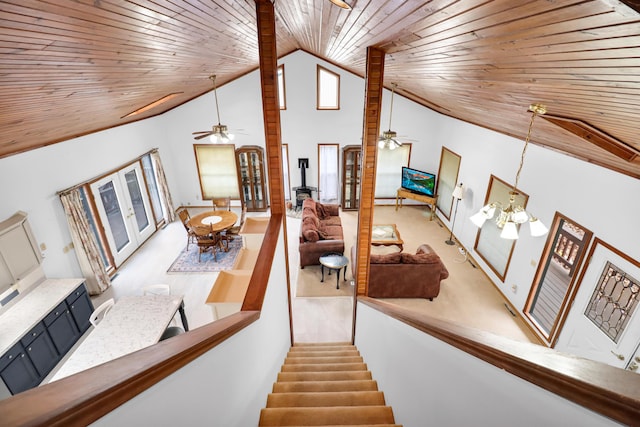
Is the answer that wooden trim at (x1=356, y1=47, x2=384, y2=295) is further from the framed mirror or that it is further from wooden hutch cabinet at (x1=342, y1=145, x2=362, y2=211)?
wooden hutch cabinet at (x1=342, y1=145, x2=362, y2=211)

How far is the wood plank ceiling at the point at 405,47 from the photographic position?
117 cm

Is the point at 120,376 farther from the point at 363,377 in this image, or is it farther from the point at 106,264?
the point at 106,264

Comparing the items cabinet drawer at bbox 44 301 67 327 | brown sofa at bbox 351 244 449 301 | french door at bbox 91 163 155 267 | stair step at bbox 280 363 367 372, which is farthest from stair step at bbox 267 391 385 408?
french door at bbox 91 163 155 267

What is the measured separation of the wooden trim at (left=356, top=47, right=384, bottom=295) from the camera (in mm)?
2779

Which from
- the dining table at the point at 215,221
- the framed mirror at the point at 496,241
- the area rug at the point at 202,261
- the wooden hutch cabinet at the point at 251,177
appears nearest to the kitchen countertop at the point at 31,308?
the area rug at the point at 202,261

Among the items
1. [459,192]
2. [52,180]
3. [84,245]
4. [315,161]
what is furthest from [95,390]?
[315,161]

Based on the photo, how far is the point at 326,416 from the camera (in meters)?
2.07

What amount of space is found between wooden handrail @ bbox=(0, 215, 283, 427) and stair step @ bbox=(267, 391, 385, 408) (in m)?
1.44

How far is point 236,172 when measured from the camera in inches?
342

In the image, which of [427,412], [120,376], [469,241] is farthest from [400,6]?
[469,241]

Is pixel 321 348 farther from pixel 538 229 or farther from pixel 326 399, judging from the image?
pixel 538 229

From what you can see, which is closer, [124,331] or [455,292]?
[124,331]

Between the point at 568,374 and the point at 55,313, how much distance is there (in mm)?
5321

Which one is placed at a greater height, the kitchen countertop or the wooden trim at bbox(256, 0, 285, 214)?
the wooden trim at bbox(256, 0, 285, 214)
